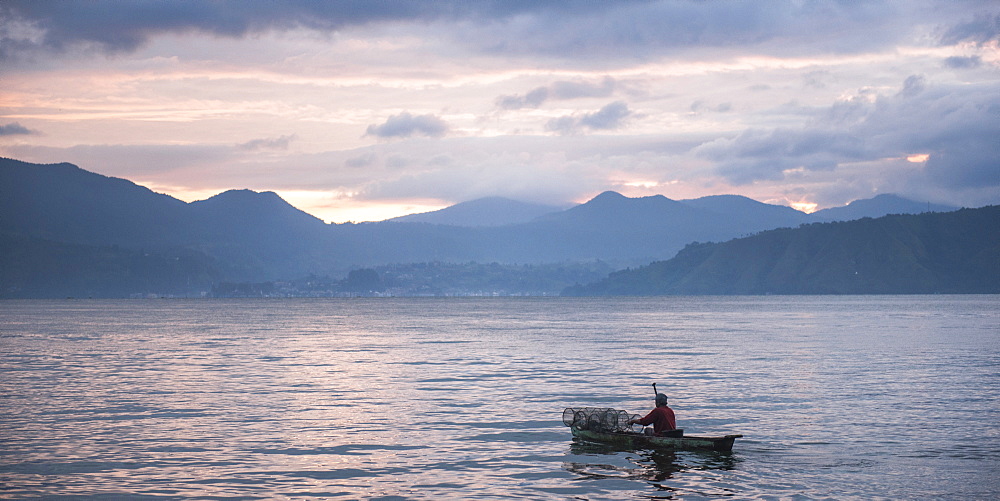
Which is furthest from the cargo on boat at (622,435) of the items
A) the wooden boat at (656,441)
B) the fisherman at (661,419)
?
the fisherman at (661,419)

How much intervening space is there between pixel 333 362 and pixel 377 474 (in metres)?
51.5

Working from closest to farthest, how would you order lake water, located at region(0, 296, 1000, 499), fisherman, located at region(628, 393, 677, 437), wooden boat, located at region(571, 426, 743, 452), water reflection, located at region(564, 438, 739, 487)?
lake water, located at region(0, 296, 1000, 499), water reflection, located at region(564, 438, 739, 487), wooden boat, located at region(571, 426, 743, 452), fisherman, located at region(628, 393, 677, 437)

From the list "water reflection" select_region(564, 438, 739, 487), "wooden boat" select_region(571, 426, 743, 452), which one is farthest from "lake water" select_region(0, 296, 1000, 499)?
"wooden boat" select_region(571, 426, 743, 452)

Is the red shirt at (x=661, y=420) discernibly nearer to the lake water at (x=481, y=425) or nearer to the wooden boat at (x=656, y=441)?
the wooden boat at (x=656, y=441)

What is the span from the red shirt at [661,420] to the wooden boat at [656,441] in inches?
18.1

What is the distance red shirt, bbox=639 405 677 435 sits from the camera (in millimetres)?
34594

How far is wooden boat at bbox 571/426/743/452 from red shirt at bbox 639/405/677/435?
18.1 inches

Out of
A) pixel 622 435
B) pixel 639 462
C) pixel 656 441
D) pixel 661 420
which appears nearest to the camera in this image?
pixel 639 462

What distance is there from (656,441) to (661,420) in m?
0.85

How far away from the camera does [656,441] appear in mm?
34500

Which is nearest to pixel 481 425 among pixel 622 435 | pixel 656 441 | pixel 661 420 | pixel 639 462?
pixel 622 435

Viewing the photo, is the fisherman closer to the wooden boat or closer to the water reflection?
the wooden boat

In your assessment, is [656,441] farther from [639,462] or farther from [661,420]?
[639,462]

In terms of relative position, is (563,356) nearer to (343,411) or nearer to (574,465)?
(343,411)
